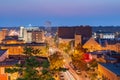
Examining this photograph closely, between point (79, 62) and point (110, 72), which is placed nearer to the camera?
point (110, 72)

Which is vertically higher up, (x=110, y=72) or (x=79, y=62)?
(x=110, y=72)

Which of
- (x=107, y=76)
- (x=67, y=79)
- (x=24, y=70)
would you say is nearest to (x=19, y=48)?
(x=67, y=79)

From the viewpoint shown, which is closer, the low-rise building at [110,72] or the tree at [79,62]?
the low-rise building at [110,72]

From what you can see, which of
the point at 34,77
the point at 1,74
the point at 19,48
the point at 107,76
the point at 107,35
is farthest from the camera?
the point at 107,35

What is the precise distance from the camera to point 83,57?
220ft

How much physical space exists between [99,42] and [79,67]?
94.4 feet

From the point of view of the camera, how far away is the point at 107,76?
44.3 m

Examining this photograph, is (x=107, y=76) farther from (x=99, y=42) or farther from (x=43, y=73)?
(x=99, y=42)

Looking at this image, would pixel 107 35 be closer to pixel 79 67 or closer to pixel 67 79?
pixel 79 67

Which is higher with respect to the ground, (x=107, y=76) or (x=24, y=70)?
(x=24, y=70)

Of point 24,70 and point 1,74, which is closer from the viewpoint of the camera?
point 24,70

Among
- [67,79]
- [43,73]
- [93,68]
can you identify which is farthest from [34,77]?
[93,68]

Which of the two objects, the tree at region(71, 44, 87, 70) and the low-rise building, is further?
the tree at region(71, 44, 87, 70)

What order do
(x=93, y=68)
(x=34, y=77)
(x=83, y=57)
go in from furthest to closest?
(x=83, y=57)
(x=93, y=68)
(x=34, y=77)
